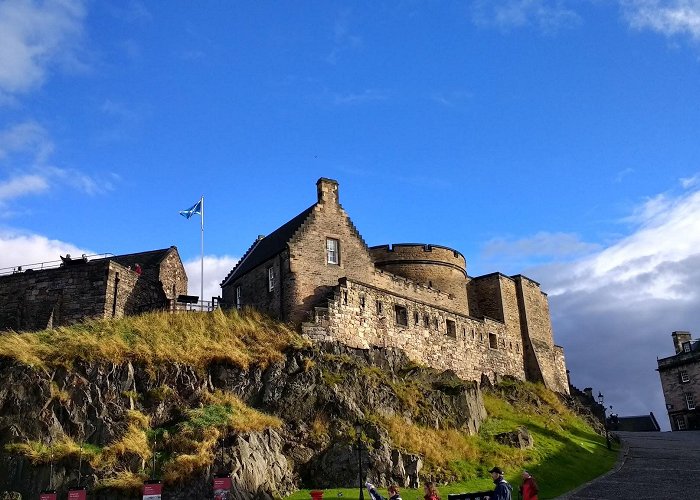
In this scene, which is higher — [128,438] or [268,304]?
[268,304]

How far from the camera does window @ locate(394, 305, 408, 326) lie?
3456cm

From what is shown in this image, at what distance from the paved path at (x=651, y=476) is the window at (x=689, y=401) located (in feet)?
94.4

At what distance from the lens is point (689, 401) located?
221ft

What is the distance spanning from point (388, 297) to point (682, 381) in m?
48.3

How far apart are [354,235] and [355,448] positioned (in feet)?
40.6

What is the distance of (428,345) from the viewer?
35.8 metres

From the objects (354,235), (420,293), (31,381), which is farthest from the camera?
(420,293)

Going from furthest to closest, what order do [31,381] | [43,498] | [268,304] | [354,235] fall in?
1. [354,235]
2. [268,304]
3. [31,381]
4. [43,498]

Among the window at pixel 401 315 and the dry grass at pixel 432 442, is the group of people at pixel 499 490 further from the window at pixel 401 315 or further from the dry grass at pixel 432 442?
the window at pixel 401 315

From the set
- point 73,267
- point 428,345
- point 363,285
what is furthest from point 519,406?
point 73,267

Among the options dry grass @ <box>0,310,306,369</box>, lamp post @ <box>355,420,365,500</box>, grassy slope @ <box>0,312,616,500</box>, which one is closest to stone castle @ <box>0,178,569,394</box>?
dry grass @ <box>0,310,306,369</box>

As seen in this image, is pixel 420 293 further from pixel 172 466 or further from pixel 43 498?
pixel 43 498

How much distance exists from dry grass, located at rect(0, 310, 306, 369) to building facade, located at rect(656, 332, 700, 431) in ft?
172

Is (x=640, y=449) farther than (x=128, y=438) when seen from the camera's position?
Yes
